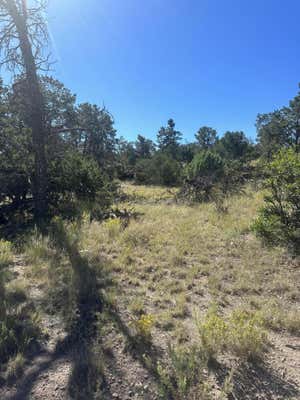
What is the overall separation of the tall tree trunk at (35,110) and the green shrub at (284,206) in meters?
5.63

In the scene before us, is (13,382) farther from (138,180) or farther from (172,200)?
(138,180)

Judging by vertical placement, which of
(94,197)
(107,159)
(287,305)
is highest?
(107,159)

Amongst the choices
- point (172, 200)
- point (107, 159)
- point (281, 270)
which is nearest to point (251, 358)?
point (281, 270)

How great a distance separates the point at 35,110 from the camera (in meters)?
6.30

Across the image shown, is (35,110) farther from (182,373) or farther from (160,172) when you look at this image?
(160,172)

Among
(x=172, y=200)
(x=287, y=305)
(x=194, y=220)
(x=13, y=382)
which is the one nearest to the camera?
(x=13, y=382)

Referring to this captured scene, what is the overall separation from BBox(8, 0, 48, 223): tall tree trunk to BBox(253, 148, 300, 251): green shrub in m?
5.63

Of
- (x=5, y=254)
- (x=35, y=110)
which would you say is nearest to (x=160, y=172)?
(x=35, y=110)

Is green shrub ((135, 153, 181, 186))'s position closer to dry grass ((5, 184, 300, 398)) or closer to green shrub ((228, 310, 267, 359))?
dry grass ((5, 184, 300, 398))

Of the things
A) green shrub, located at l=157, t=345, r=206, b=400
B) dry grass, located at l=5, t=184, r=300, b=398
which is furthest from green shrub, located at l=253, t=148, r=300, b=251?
green shrub, located at l=157, t=345, r=206, b=400

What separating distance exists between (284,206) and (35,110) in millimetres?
6291

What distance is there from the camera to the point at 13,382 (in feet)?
6.42

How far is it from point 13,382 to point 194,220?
530 centimetres

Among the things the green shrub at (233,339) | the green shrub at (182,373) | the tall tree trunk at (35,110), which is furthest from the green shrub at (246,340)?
the tall tree trunk at (35,110)
